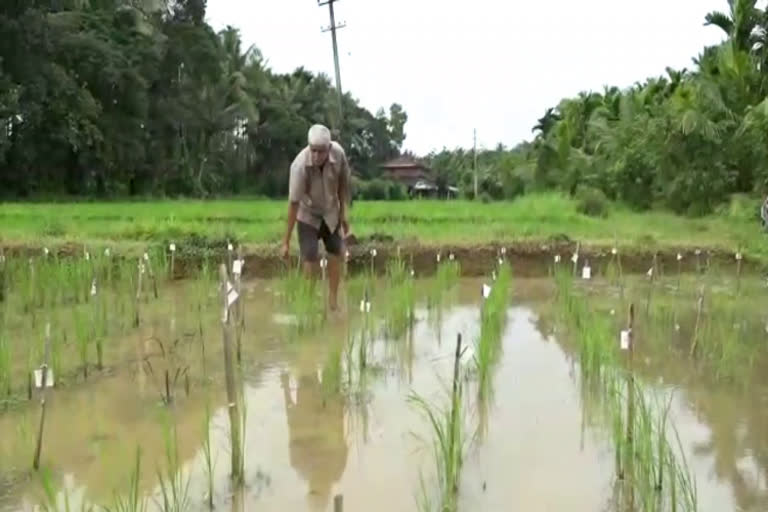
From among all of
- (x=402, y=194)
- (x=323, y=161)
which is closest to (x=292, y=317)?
(x=323, y=161)

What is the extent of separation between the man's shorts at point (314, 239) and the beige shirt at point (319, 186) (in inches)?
1.6

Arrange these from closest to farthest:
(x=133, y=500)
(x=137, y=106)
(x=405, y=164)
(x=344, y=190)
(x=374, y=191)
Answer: (x=133, y=500) → (x=344, y=190) → (x=137, y=106) → (x=374, y=191) → (x=405, y=164)

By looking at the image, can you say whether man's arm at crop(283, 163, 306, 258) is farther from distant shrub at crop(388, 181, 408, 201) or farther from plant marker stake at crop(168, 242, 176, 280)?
distant shrub at crop(388, 181, 408, 201)

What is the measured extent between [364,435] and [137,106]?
21647mm

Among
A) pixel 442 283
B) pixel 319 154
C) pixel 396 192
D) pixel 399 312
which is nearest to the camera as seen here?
pixel 399 312

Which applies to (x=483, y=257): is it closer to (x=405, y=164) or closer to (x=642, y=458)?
(x=642, y=458)

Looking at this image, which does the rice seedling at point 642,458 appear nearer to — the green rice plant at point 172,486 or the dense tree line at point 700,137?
the green rice plant at point 172,486

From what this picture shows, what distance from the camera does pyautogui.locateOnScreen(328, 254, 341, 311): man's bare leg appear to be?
484 cm

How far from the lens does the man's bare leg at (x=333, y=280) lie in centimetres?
484

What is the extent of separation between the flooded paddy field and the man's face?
771 millimetres

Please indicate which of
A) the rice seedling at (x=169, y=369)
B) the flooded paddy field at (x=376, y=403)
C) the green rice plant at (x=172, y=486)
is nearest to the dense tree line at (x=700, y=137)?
the flooded paddy field at (x=376, y=403)

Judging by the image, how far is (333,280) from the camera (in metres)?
4.91

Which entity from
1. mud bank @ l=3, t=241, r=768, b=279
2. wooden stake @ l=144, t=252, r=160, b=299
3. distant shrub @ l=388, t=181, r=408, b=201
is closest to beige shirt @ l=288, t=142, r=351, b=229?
wooden stake @ l=144, t=252, r=160, b=299

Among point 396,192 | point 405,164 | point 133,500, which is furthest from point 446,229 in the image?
point 405,164
